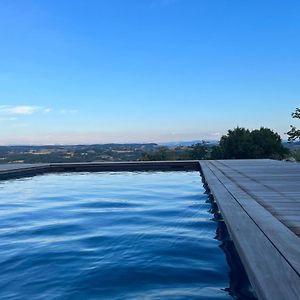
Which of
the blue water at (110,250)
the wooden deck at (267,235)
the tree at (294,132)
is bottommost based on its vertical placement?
the blue water at (110,250)

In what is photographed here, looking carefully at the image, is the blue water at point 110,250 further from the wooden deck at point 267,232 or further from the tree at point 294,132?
the tree at point 294,132

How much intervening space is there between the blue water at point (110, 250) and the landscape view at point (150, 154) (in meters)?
0.02

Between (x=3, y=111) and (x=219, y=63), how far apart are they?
41.8 feet

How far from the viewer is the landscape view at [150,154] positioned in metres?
3.07

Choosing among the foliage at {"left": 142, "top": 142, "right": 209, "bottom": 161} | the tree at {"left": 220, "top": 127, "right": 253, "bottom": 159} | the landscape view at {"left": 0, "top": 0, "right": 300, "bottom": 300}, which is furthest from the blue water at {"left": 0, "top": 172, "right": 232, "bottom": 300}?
the foliage at {"left": 142, "top": 142, "right": 209, "bottom": 161}

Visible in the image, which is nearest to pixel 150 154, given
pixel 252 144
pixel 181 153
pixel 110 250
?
pixel 181 153

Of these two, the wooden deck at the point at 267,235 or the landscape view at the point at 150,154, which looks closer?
the wooden deck at the point at 267,235

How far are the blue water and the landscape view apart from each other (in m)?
0.02

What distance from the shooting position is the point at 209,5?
14.1 m

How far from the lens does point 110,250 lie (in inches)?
154

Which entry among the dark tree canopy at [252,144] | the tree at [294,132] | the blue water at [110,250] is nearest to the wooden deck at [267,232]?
the blue water at [110,250]

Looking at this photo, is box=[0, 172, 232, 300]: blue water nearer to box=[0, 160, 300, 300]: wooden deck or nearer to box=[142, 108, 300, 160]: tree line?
box=[0, 160, 300, 300]: wooden deck

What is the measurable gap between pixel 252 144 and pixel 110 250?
51.9 feet

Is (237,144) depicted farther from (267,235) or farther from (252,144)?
(267,235)
